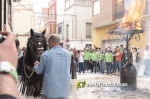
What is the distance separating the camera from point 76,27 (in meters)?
37.8

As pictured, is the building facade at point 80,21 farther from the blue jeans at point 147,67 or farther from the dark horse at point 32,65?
the dark horse at point 32,65

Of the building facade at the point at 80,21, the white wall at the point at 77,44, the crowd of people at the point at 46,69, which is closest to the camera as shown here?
the crowd of people at the point at 46,69

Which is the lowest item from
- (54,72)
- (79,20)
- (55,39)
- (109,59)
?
(109,59)

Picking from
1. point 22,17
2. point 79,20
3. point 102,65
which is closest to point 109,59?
point 102,65

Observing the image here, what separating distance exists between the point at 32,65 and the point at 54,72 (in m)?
1.45

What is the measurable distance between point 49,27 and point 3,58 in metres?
53.4

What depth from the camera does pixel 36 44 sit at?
17.0 ft

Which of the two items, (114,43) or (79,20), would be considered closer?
(114,43)

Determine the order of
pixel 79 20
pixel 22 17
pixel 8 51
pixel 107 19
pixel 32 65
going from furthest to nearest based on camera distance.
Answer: pixel 79 20
pixel 22 17
pixel 107 19
pixel 32 65
pixel 8 51

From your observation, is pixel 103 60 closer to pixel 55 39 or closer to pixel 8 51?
pixel 55 39

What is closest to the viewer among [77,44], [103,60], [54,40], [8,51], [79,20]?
[8,51]

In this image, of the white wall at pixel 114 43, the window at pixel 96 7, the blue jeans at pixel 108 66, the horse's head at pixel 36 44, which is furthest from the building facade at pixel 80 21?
the horse's head at pixel 36 44

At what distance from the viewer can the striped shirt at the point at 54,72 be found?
157 inches

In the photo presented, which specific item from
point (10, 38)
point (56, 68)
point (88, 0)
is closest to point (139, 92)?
point (56, 68)
